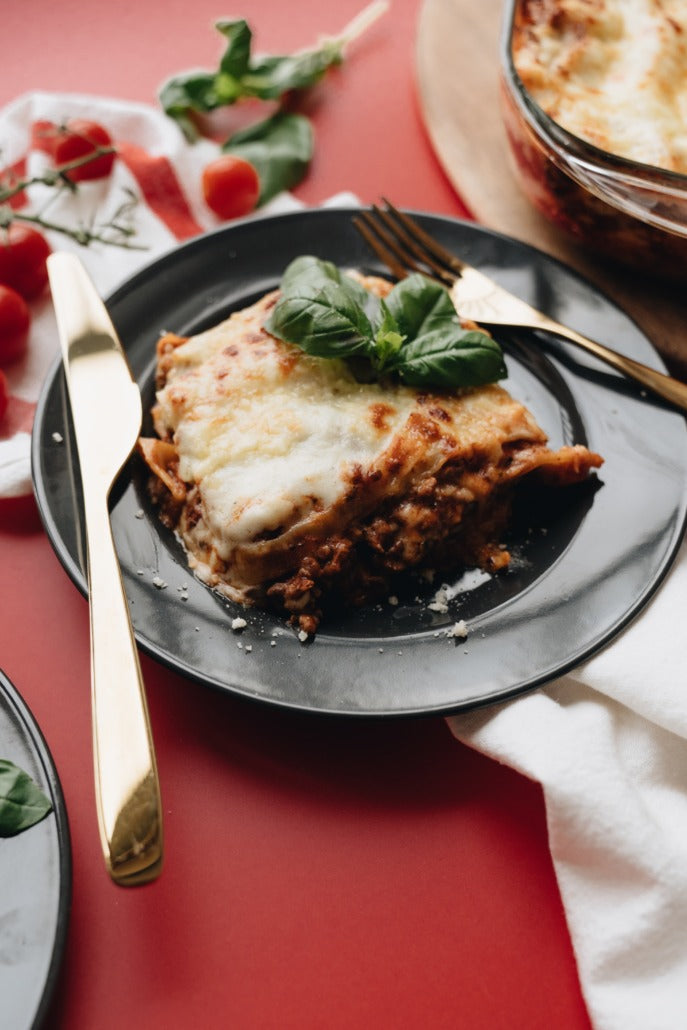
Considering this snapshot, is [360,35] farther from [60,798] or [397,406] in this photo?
[60,798]

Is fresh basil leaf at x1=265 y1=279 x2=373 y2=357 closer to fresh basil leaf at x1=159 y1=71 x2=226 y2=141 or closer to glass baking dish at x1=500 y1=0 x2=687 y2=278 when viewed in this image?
glass baking dish at x1=500 y1=0 x2=687 y2=278

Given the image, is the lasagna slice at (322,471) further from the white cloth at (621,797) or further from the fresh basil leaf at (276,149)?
the fresh basil leaf at (276,149)

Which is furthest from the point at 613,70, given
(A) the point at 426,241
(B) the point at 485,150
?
(A) the point at 426,241

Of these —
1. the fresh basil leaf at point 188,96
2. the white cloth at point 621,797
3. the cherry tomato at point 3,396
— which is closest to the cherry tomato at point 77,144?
the fresh basil leaf at point 188,96

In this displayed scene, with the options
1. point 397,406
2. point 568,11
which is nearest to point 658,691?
point 397,406

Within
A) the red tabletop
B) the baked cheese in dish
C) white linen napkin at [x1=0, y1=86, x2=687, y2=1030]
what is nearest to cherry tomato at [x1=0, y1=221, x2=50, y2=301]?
white linen napkin at [x1=0, y1=86, x2=687, y2=1030]
